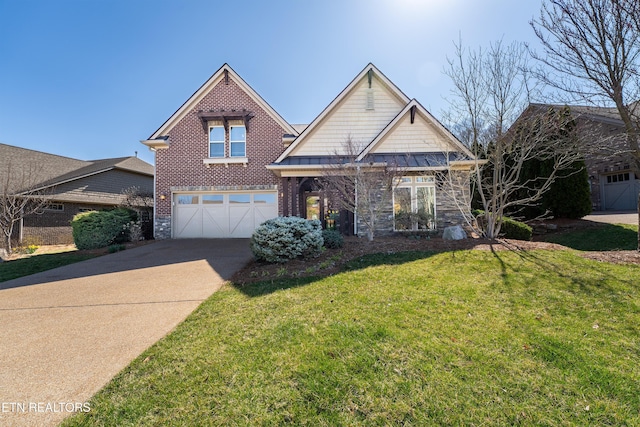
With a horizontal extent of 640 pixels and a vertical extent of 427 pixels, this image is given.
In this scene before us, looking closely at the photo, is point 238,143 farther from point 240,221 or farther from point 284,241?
point 284,241

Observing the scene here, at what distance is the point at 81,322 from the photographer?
4.01m

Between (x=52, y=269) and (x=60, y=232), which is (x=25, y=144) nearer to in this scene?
(x=60, y=232)

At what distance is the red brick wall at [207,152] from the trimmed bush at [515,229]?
31.4 ft

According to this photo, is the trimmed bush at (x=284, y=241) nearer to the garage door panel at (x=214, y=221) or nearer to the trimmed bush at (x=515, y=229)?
the garage door panel at (x=214, y=221)

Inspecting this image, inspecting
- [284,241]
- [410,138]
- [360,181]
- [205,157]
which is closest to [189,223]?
[205,157]

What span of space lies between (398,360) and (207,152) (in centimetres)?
1274

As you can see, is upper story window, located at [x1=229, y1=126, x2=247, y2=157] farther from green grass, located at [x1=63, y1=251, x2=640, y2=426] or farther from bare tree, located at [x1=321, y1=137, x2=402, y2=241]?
green grass, located at [x1=63, y1=251, x2=640, y2=426]

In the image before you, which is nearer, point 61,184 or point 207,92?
point 207,92

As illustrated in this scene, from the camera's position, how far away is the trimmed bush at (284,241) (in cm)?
680

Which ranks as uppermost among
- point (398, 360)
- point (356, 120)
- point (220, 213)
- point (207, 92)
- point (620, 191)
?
point (207, 92)

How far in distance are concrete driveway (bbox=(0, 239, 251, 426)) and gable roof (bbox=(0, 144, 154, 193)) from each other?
10.9 metres

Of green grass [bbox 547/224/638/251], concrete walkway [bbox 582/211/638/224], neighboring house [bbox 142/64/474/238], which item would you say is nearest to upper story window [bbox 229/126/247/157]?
neighboring house [bbox 142/64/474/238]

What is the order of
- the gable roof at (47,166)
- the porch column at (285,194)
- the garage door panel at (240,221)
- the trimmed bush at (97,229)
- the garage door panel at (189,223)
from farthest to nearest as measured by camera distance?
the gable roof at (47,166), the garage door panel at (189,223), the garage door panel at (240,221), the porch column at (285,194), the trimmed bush at (97,229)

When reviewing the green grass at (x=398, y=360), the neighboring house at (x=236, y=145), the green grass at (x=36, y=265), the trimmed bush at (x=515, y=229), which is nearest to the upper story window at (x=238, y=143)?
the neighboring house at (x=236, y=145)
